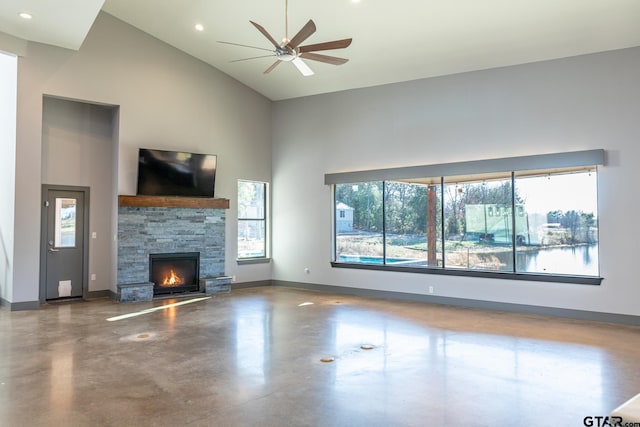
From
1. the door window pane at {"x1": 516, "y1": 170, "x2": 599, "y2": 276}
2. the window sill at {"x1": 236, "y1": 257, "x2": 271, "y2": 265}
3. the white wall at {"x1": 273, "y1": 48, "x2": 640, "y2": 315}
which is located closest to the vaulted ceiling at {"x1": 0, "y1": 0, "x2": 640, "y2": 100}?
the white wall at {"x1": 273, "y1": 48, "x2": 640, "y2": 315}

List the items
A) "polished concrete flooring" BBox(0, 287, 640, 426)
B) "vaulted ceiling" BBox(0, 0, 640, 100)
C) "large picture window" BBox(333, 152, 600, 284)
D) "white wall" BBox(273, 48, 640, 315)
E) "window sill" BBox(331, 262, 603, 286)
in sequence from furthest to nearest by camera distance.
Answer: "large picture window" BBox(333, 152, 600, 284) → "window sill" BBox(331, 262, 603, 286) → "white wall" BBox(273, 48, 640, 315) → "vaulted ceiling" BBox(0, 0, 640, 100) → "polished concrete flooring" BBox(0, 287, 640, 426)

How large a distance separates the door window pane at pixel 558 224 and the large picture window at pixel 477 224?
1cm

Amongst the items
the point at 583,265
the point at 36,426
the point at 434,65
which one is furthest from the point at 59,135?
the point at 583,265

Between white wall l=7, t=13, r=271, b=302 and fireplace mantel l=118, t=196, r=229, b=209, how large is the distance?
25 cm

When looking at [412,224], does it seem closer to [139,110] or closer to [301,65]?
[301,65]

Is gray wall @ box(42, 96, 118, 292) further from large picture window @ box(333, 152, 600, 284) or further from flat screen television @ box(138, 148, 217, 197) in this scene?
large picture window @ box(333, 152, 600, 284)

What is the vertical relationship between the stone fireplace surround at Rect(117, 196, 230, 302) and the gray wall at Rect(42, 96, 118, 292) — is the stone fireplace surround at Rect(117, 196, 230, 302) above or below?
below

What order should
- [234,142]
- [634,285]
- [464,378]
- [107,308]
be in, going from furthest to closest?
[234,142] → [107,308] → [634,285] → [464,378]

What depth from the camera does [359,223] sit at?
924 centimetres

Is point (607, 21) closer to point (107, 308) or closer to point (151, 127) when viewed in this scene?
point (151, 127)

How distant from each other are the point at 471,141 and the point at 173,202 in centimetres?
583

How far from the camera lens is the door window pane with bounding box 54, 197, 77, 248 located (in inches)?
325

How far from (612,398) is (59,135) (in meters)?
9.24

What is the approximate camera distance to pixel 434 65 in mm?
7719
